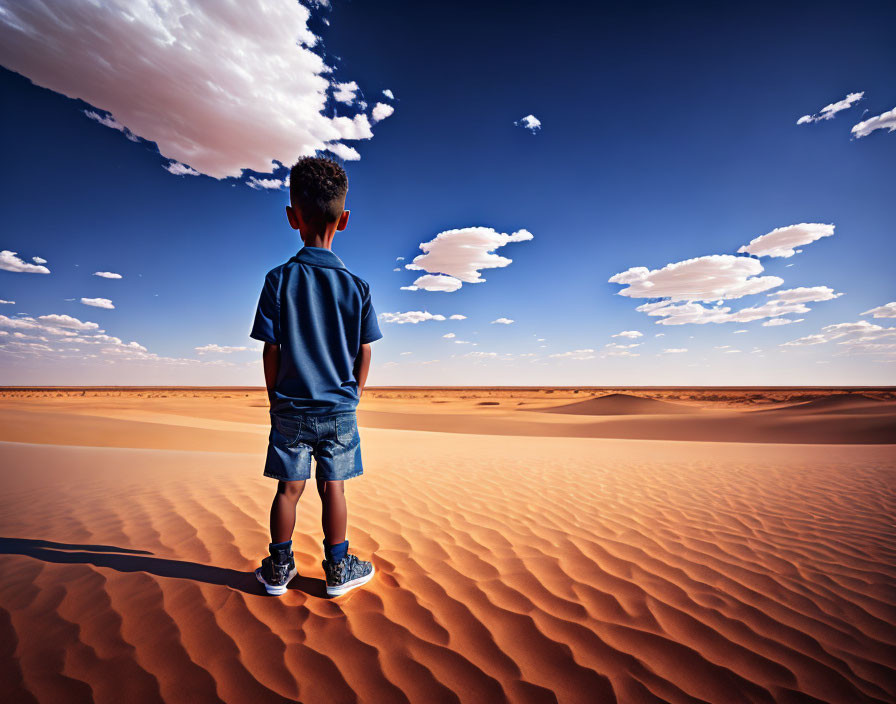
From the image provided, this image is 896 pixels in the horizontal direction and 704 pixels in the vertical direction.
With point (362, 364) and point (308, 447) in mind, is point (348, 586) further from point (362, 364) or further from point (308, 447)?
point (362, 364)

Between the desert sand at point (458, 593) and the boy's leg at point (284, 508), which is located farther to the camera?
the boy's leg at point (284, 508)

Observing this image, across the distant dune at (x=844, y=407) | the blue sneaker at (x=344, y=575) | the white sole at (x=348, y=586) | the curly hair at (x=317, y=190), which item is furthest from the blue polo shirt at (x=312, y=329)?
the distant dune at (x=844, y=407)

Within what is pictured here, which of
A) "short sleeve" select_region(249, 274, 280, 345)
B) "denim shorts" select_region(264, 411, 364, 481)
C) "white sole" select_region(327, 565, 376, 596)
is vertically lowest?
"white sole" select_region(327, 565, 376, 596)

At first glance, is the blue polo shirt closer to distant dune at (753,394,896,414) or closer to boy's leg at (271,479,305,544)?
boy's leg at (271,479,305,544)

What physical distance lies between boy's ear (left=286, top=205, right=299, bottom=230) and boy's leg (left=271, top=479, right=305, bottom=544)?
5.00 feet

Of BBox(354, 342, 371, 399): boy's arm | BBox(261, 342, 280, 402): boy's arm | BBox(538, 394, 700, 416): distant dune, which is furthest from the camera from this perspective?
BBox(538, 394, 700, 416): distant dune

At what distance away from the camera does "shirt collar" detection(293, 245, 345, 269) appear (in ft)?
7.65

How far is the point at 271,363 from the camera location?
7.19 ft

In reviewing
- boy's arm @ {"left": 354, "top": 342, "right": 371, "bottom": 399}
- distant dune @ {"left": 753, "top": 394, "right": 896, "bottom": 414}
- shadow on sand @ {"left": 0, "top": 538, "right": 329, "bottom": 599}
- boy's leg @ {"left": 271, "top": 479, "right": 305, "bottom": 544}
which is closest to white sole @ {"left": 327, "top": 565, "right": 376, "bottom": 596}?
shadow on sand @ {"left": 0, "top": 538, "right": 329, "bottom": 599}

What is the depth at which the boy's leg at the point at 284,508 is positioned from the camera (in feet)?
7.41

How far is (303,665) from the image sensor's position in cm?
182

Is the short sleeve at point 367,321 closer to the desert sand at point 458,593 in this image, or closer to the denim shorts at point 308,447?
the denim shorts at point 308,447

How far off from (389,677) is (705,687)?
4.65 feet

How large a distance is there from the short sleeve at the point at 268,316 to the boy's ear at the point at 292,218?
419 mm
